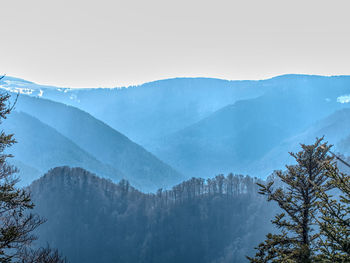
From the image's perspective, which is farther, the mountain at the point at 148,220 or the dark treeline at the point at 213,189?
the dark treeline at the point at 213,189

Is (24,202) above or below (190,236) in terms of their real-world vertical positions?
below

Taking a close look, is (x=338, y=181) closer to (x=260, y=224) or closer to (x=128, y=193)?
(x=260, y=224)

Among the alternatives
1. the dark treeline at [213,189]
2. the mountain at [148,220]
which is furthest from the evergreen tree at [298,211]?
the dark treeline at [213,189]

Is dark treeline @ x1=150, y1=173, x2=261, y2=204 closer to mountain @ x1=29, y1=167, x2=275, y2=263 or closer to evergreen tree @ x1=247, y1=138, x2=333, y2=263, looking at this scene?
mountain @ x1=29, y1=167, x2=275, y2=263

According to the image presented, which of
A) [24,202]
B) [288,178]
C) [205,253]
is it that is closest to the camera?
[24,202]

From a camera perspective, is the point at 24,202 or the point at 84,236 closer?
the point at 24,202

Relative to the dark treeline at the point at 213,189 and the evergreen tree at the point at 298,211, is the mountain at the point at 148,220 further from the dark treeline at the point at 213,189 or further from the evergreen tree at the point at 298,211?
the evergreen tree at the point at 298,211

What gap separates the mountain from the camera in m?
113

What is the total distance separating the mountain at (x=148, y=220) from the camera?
113250 mm

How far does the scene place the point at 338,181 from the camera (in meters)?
11.7

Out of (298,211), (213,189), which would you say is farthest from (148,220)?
(298,211)

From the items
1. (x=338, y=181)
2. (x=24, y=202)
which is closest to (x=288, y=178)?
(x=338, y=181)

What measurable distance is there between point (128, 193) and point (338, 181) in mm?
128486

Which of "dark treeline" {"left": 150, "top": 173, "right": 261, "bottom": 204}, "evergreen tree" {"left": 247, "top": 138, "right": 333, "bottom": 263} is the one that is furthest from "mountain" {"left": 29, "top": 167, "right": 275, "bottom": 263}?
"evergreen tree" {"left": 247, "top": 138, "right": 333, "bottom": 263}
